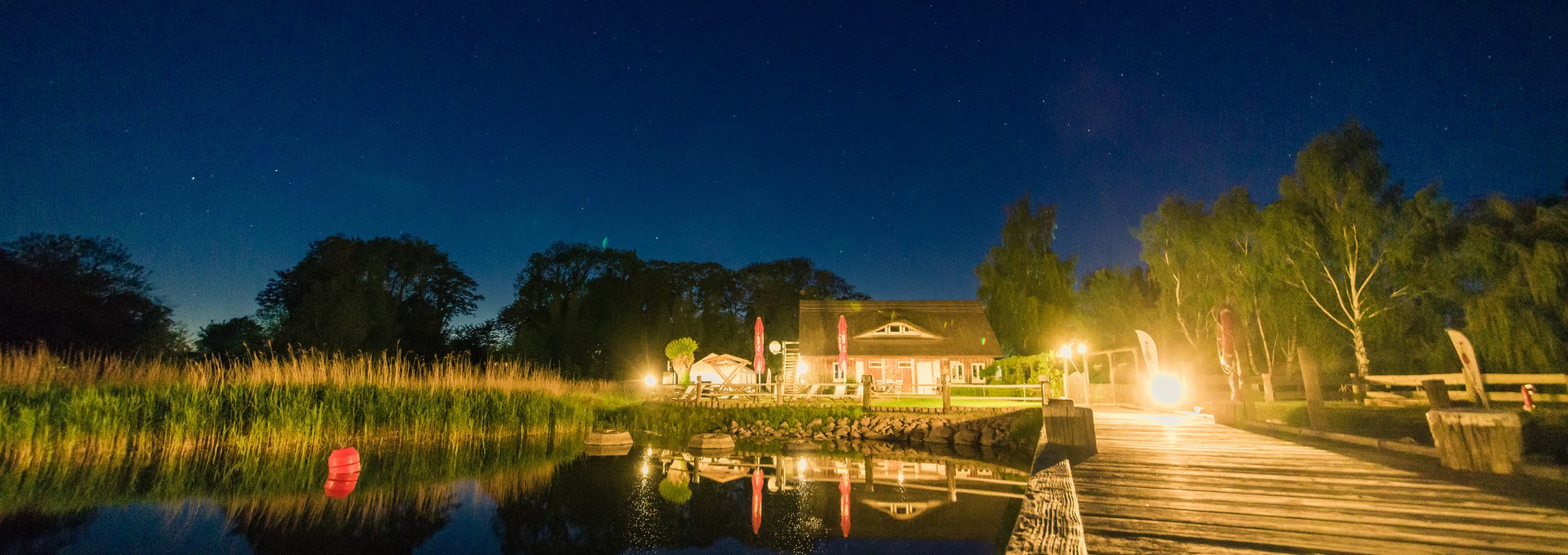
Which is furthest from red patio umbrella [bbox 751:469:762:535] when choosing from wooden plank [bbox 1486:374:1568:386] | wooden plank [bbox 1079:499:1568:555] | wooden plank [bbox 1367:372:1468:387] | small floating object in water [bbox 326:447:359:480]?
wooden plank [bbox 1486:374:1568:386]

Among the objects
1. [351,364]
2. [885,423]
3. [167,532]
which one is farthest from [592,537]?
[885,423]

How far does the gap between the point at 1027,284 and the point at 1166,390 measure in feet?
66.0

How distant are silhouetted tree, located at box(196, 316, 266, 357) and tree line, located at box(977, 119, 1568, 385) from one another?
144 ft

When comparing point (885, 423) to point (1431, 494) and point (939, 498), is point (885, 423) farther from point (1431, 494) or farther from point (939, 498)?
point (1431, 494)

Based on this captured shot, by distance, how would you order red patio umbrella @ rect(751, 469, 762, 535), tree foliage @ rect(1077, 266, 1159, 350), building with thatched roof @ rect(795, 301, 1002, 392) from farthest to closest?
tree foliage @ rect(1077, 266, 1159, 350)
building with thatched roof @ rect(795, 301, 1002, 392)
red patio umbrella @ rect(751, 469, 762, 535)

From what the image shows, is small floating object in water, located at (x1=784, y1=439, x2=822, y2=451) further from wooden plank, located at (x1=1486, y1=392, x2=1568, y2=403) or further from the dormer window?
wooden plank, located at (x1=1486, y1=392, x2=1568, y2=403)

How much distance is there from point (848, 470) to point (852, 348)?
63.4 ft

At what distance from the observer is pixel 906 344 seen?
3259 centimetres

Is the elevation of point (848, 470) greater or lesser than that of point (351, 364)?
lesser

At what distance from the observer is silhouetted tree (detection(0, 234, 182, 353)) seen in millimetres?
20859

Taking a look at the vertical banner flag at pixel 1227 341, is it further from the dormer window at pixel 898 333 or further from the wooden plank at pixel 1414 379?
the dormer window at pixel 898 333

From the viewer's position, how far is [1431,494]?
470 centimetres

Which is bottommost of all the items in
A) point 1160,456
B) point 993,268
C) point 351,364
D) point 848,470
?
point 848,470

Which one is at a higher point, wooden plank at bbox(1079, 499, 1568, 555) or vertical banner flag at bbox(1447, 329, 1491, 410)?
vertical banner flag at bbox(1447, 329, 1491, 410)
